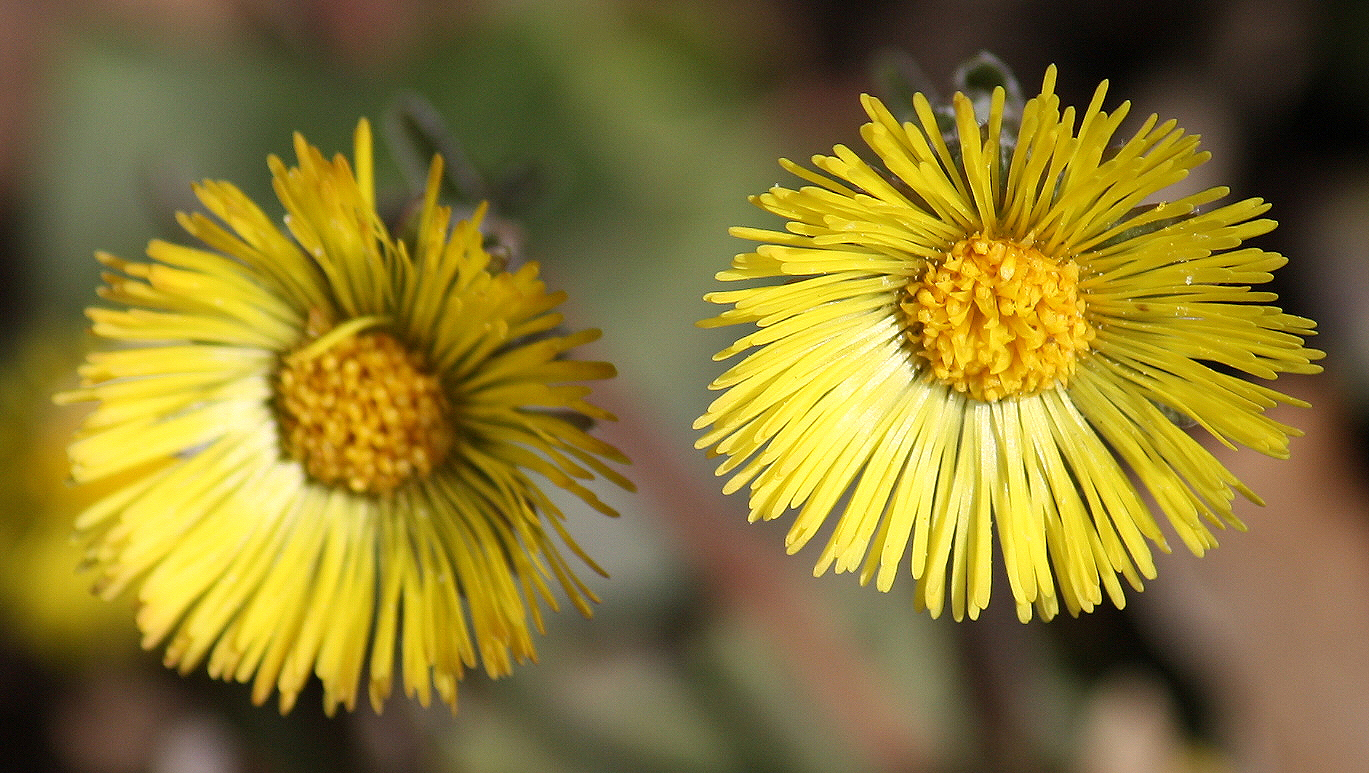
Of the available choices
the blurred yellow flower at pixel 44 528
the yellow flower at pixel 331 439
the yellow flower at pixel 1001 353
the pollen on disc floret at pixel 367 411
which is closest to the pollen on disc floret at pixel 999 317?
the yellow flower at pixel 1001 353

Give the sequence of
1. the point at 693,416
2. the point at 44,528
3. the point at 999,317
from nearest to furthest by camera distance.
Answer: the point at 999,317
the point at 44,528
the point at 693,416

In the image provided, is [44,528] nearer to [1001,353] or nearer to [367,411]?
[367,411]

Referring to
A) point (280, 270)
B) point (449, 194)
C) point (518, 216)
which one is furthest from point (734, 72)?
point (280, 270)

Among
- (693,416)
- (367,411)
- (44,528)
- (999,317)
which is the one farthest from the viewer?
(693,416)

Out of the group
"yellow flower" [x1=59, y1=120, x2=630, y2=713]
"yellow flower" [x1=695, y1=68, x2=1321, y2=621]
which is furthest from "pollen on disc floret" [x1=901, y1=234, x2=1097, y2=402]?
"yellow flower" [x1=59, y1=120, x2=630, y2=713]

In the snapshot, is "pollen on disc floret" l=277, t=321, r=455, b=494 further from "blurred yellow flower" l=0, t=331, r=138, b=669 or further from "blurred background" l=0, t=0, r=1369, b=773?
"blurred yellow flower" l=0, t=331, r=138, b=669

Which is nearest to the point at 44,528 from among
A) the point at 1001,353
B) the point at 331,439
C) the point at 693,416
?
the point at 331,439

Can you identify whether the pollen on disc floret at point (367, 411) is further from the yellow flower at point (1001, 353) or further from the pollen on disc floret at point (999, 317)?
the pollen on disc floret at point (999, 317)
